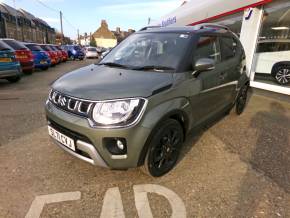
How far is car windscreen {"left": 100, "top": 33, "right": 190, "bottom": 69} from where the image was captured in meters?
3.22

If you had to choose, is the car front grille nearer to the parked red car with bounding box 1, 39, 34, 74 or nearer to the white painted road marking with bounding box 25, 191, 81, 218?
the white painted road marking with bounding box 25, 191, 81, 218

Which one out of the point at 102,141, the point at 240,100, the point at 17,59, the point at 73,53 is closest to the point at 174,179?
the point at 102,141

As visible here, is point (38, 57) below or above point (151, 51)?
below

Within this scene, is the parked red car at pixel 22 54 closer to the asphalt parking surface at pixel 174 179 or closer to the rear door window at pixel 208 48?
the asphalt parking surface at pixel 174 179

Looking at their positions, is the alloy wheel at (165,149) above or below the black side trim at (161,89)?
below

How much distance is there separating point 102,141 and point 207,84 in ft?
6.03

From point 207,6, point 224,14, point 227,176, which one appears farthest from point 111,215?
point 207,6

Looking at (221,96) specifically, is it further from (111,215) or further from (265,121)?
(111,215)

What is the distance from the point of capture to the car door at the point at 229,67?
4059mm

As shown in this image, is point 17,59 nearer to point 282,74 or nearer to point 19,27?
point 282,74

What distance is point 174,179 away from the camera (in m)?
2.94

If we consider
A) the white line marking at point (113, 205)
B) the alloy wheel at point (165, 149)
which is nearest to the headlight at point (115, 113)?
the alloy wheel at point (165, 149)

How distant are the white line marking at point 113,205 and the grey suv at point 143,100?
1.09 feet

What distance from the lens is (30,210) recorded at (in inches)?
94.1
